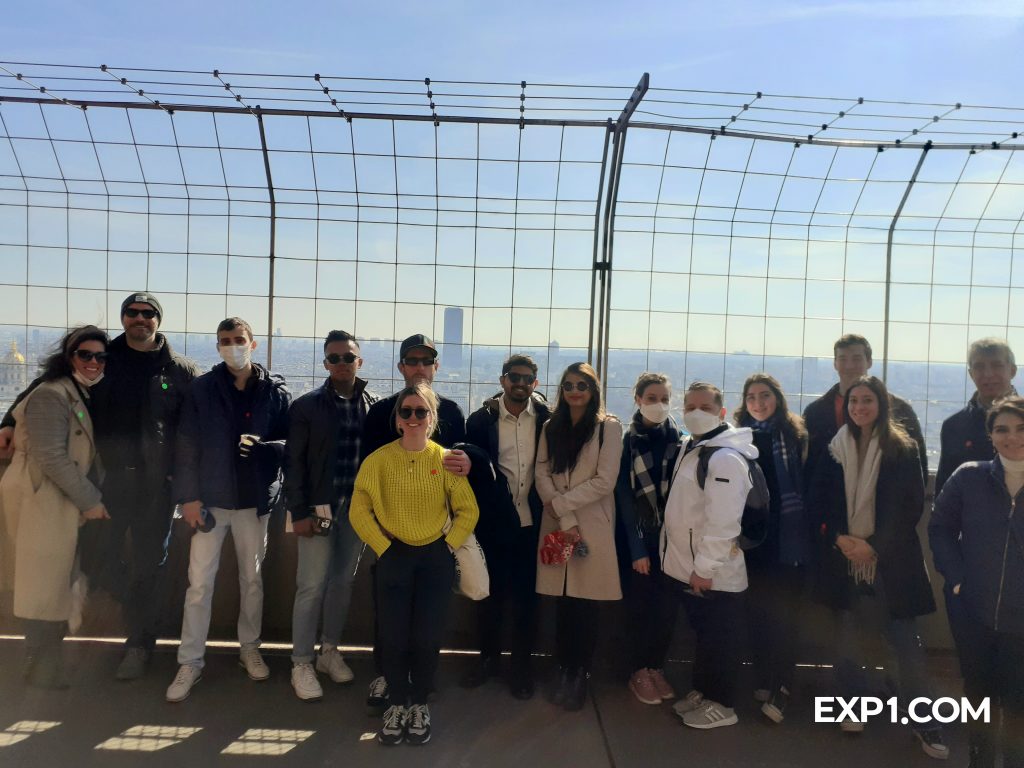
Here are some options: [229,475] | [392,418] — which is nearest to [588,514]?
[392,418]

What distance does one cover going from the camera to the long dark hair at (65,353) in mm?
4012

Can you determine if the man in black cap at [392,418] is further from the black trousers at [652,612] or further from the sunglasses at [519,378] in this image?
the black trousers at [652,612]

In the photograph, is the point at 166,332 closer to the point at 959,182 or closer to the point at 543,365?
the point at 543,365

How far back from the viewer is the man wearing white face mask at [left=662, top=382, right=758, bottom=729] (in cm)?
367

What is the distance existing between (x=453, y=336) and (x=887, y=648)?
9.78ft

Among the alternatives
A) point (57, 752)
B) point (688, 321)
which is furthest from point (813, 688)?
point (57, 752)

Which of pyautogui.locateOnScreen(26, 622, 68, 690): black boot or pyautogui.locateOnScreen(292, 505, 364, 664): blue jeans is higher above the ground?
Result: pyautogui.locateOnScreen(292, 505, 364, 664): blue jeans

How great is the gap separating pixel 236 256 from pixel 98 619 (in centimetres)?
233

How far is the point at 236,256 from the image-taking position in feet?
15.9

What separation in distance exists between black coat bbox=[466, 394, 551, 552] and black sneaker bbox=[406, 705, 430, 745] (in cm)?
88

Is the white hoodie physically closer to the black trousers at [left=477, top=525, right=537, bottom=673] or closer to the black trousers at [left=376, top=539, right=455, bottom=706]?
the black trousers at [left=477, top=525, right=537, bottom=673]

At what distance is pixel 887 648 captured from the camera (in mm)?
3965

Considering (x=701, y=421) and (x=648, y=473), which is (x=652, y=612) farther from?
(x=701, y=421)

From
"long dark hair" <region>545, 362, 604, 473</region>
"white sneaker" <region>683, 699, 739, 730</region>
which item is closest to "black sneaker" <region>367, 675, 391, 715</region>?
"long dark hair" <region>545, 362, 604, 473</region>
